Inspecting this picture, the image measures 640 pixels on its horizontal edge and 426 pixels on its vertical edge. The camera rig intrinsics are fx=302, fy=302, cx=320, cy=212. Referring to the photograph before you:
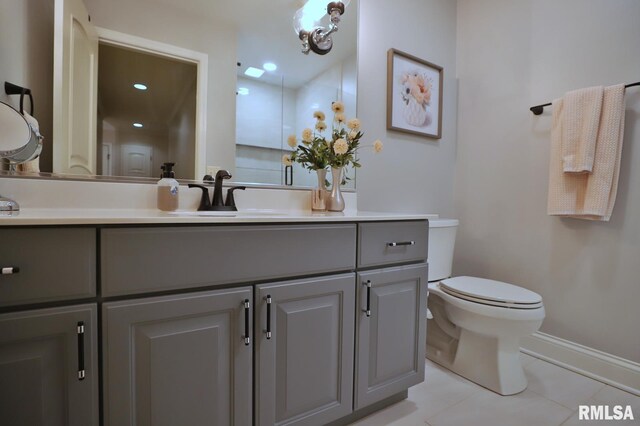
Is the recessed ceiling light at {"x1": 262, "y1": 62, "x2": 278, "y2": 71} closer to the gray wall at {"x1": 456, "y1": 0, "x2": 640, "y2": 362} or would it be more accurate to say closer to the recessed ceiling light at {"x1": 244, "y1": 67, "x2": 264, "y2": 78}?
the recessed ceiling light at {"x1": 244, "y1": 67, "x2": 264, "y2": 78}

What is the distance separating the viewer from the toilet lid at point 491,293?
4.56 ft

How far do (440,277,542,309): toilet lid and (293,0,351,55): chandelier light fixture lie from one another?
57.3 inches

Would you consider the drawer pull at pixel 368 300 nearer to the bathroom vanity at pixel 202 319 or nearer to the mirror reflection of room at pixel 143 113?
the bathroom vanity at pixel 202 319

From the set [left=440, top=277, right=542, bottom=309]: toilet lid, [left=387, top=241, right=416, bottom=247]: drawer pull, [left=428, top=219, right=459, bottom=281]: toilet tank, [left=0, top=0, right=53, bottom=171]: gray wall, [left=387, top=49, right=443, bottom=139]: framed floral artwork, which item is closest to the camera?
[left=0, top=0, right=53, bottom=171]: gray wall

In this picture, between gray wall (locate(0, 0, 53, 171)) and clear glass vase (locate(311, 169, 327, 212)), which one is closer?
gray wall (locate(0, 0, 53, 171))

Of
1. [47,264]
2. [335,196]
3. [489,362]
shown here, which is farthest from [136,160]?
[489,362]

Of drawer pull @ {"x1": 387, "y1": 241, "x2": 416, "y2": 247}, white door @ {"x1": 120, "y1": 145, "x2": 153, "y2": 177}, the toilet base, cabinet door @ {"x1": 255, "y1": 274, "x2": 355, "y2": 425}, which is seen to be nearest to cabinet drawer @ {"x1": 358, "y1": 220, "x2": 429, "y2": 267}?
drawer pull @ {"x1": 387, "y1": 241, "x2": 416, "y2": 247}

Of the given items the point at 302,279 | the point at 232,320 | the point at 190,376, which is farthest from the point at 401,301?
the point at 190,376

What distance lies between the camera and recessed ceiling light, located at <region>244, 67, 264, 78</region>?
1454 mm

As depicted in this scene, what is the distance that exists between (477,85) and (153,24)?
2015mm

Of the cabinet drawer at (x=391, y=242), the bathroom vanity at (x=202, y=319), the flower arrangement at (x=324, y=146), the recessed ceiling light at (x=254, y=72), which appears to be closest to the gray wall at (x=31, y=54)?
the bathroom vanity at (x=202, y=319)

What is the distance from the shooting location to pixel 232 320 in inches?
35.4

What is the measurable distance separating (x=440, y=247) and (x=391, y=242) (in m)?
0.73

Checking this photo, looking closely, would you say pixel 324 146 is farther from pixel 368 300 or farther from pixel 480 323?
pixel 480 323
